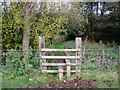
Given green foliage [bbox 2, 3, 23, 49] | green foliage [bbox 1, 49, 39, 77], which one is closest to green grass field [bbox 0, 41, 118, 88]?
green foliage [bbox 1, 49, 39, 77]

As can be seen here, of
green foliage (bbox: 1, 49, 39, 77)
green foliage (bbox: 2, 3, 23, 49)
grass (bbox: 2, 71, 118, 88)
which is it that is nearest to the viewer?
grass (bbox: 2, 71, 118, 88)

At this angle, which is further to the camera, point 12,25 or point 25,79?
point 12,25

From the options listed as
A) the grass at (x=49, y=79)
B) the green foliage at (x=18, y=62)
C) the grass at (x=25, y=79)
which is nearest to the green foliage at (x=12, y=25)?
the green foliage at (x=18, y=62)

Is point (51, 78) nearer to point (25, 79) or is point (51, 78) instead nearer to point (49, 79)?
point (49, 79)

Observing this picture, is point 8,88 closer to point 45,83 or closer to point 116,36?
point 45,83

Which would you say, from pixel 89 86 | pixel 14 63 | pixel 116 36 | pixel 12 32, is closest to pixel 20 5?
pixel 12 32

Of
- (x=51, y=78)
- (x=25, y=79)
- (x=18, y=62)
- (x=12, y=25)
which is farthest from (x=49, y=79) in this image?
(x=12, y=25)

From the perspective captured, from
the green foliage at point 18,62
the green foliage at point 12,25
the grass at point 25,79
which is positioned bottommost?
the grass at point 25,79

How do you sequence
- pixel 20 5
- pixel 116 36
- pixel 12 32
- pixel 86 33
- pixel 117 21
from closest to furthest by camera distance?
pixel 20 5 < pixel 12 32 < pixel 117 21 < pixel 116 36 < pixel 86 33

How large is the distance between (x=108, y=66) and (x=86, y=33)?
8428 millimetres

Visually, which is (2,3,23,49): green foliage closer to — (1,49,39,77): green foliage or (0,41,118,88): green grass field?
(1,49,39,77): green foliage

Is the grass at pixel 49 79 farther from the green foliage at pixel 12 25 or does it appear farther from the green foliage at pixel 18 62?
the green foliage at pixel 12 25

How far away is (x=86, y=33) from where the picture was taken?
41.8 ft

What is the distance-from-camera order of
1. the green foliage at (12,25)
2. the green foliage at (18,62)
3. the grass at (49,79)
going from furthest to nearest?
the green foliage at (12,25), the green foliage at (18,62), the grass at (49,79)
